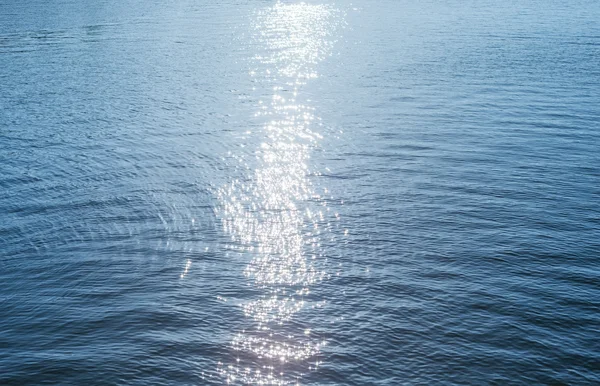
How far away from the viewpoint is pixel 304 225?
20.4 m

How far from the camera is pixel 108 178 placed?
2453cm

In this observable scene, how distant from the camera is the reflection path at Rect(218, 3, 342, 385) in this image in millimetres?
13758

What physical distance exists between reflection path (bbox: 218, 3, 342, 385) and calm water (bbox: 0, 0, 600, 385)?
0.23ft

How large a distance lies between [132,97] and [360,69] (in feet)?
49.6

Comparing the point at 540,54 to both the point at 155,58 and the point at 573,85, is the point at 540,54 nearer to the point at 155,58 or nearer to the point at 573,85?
the point at 573,85

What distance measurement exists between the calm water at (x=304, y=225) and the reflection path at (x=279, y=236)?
0.07m

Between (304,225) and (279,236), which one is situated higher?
(304,225)

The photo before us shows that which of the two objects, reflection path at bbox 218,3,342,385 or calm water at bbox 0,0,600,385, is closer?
reflection path at bbox 218,3,342,385

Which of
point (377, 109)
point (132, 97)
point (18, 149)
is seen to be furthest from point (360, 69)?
point (18, 149)

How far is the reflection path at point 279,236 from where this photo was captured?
13.8 metres

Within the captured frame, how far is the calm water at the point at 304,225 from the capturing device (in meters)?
13.9

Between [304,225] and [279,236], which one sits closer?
[279,236]

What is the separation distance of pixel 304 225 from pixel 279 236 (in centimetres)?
109

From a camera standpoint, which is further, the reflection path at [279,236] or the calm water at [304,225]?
the calm water at [304,225]
